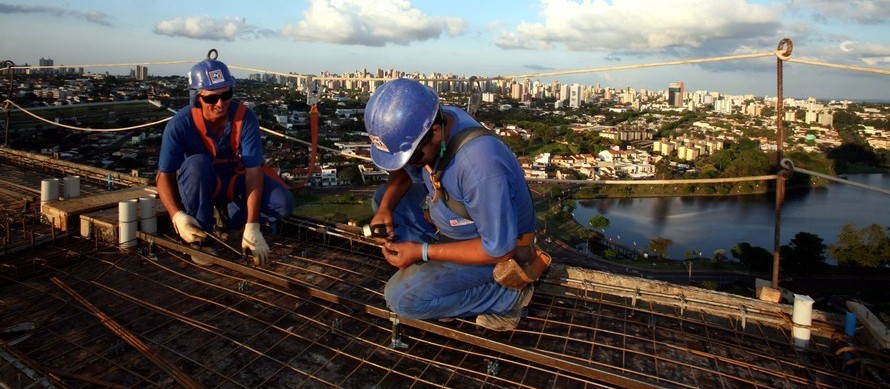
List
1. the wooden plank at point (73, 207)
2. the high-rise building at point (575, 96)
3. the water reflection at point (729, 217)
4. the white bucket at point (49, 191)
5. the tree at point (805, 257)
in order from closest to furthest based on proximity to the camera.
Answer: the wooden plank at point (73, 207) < the white bucket at point (49, 191) < the tree at point (805, 257) < the water reflection at point (729, 217) < the high-rise building at point (575, 96)

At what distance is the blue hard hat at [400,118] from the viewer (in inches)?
64.7

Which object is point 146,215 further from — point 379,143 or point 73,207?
point 379,143

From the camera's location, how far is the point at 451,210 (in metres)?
1.85

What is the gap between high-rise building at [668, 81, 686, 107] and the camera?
283ft

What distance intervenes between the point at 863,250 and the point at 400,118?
22.8 m

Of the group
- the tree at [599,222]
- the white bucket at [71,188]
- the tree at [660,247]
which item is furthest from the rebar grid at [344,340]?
the tree at [599,222]

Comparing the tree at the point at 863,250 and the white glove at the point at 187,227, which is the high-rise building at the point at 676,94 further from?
the white glove at the point at 187,227

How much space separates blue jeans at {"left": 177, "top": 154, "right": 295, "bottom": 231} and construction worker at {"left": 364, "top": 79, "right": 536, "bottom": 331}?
1022mm

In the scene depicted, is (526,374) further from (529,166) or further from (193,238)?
(529,166)

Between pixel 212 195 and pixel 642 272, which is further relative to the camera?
pixel 642 272

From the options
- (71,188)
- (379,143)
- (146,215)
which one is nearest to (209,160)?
(146,215)

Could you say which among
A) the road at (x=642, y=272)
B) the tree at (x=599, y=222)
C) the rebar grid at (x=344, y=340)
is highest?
the rebar grid at (x=344, y=340)

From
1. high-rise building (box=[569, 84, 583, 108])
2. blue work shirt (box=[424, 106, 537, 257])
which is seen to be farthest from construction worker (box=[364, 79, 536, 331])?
high-rise building (box=[569, 84, 583, 108])

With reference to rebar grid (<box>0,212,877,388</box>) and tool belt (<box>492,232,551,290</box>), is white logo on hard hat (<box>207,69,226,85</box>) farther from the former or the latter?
tool belt (<box>492,232,551,290</box>)
